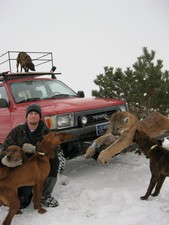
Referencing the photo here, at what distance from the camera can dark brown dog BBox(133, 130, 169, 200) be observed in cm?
391

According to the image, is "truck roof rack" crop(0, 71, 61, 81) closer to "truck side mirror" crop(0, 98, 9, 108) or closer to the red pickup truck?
the red pickup truck

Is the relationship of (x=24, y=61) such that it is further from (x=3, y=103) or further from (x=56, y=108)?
(x=56, y=108)

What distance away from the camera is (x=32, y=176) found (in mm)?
3732

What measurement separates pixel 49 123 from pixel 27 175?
A: 143cm

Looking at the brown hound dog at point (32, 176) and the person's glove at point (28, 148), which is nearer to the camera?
the brown hound dog at point (32, 176)

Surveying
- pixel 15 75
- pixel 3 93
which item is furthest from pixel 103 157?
pixel 15 75

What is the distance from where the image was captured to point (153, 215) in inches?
141

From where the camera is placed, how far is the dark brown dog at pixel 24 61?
7.59 m

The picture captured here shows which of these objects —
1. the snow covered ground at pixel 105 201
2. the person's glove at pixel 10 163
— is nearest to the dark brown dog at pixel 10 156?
the person's glove at pixel 10 163

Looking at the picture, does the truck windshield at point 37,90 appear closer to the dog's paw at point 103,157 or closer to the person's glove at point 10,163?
the dog's paw at point 103,157

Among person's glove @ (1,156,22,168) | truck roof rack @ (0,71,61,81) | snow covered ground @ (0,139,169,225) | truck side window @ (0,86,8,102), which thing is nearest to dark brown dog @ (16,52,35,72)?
truck roof rack @ (0,71,61,81)

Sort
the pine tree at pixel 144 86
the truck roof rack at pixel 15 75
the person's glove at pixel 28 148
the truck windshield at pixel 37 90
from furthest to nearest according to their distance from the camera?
the pine tree at pixel 144 86 < the truck roof rack at pixel 15 75 < the truck windshield at pixel 37 90 < the person's glove at pixel 28 148

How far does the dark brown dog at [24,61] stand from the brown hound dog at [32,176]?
3.95m

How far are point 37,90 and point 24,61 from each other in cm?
161
